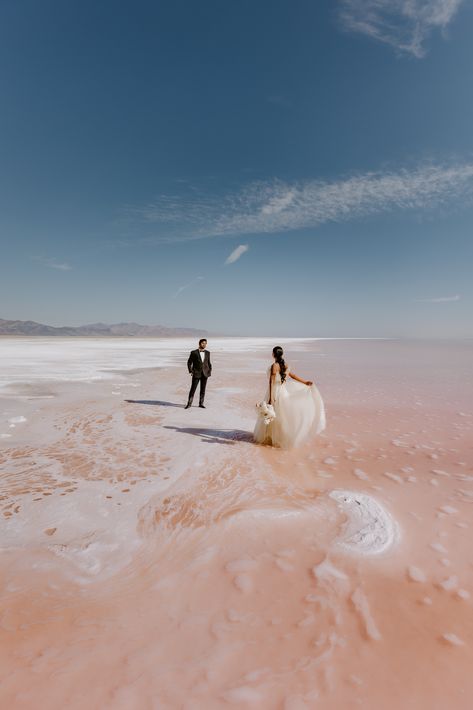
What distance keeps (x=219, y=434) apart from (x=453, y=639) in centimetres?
565

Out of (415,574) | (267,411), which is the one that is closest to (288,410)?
(267,411)

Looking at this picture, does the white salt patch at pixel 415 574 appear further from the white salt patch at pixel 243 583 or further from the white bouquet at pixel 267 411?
the white bouquet at pixel 267 411

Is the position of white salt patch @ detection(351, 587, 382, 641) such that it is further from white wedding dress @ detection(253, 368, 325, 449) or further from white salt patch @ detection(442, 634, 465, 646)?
white wedding dress @ detection(253, 368, 325, 449)

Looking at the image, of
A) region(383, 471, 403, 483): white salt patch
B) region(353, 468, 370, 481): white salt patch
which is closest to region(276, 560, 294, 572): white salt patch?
region(353, 468, 370, 481): white salt patch

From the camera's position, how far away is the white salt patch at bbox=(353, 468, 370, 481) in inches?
217

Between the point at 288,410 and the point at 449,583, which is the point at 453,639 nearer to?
the point at 449,583

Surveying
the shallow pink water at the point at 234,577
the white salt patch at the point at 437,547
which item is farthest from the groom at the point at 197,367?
the white salt patch at the point at 437,547

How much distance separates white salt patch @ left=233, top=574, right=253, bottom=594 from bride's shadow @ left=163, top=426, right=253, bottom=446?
156 inches

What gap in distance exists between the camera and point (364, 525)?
4086 millimetres

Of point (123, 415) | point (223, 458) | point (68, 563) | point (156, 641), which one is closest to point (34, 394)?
point (123, 415)

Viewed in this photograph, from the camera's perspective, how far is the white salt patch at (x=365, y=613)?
8.55 feet

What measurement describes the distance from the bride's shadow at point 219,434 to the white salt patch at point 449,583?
4466 mm

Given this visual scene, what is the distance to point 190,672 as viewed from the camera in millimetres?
2293

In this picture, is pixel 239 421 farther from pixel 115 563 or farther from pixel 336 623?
pixel 336 623
